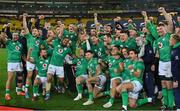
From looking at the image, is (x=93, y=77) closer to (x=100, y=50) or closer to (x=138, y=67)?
(x=100, y=50)

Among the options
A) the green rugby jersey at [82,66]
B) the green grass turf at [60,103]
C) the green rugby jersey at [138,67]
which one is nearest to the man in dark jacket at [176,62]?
the green rugby jersey at [138,67]

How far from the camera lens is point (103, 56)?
961 centimetres

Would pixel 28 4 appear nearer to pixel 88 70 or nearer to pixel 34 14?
pixel 34 14

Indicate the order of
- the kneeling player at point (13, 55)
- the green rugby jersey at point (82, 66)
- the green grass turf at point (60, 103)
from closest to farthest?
the green grass turf at point (60, 103) < the green rugby jersey at point (82, 66) < the kneeling player at point (13, 55)

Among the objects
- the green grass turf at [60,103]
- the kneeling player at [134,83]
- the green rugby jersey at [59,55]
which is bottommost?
the green grass turf at [60,103]

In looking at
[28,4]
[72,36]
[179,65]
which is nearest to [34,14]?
[28,4]

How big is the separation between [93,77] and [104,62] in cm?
59

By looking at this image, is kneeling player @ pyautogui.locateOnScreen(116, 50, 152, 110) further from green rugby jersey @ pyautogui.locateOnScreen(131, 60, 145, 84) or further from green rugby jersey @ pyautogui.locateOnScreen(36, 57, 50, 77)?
green rugby jersey @ pyautogui.locateOnScreen(36, 57, 50, 77)

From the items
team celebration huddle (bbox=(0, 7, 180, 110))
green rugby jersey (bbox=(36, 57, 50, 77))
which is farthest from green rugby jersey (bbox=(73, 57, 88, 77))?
green rugby jersey (bbox=(36, 57, 50, 77))

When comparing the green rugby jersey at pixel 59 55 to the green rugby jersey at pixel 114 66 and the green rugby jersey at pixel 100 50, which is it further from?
the green rugby jersey at pixel 114 66

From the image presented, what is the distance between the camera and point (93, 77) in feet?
29.2

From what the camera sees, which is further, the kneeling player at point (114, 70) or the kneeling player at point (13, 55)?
the kneeling player at point (13, 55)

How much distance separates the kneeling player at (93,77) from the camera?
29.2ft

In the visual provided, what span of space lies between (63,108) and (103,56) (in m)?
1.92
